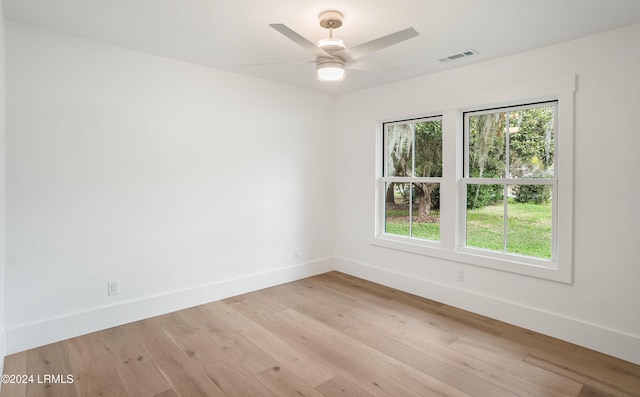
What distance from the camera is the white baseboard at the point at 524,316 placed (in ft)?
8.73

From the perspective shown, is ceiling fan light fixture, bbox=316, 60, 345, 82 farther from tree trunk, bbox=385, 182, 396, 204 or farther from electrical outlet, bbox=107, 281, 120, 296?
electrical outlet, bbox=107, 281, 120, 296

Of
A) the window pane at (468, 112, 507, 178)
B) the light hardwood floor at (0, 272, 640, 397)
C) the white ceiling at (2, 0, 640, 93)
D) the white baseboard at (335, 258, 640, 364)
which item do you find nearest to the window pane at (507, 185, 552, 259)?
the window pane at (468, 112, 507, 178)

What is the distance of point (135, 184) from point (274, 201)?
5.11ft

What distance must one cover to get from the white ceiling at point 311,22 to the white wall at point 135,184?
356 millimetres

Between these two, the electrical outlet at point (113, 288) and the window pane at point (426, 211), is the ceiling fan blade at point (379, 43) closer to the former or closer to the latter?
the window pane at point (426, 211)

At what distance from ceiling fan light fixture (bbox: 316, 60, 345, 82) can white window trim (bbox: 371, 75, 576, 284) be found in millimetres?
1615

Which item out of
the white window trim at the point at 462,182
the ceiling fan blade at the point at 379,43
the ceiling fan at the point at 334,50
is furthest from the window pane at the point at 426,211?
the ceiling fan blade at the point at 379,43

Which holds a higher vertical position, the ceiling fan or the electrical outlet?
the ceiling fan

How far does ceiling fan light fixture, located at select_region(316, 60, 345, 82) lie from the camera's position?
246cm

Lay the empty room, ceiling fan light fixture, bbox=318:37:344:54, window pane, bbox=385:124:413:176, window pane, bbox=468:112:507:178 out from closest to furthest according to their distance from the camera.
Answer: ceiling fan light fixture, bbox=318:37:344:54 < the empty room < window pane, bbox=468:112:507:178 < window pane, bbox=385:124:413:176

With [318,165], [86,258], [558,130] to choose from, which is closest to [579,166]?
[558,130]

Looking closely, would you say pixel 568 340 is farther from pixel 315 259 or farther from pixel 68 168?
pixel 68 168

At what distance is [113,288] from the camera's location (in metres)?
3.12

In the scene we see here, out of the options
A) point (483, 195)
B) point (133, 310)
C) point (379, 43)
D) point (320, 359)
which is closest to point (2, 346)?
point (133, 310)
